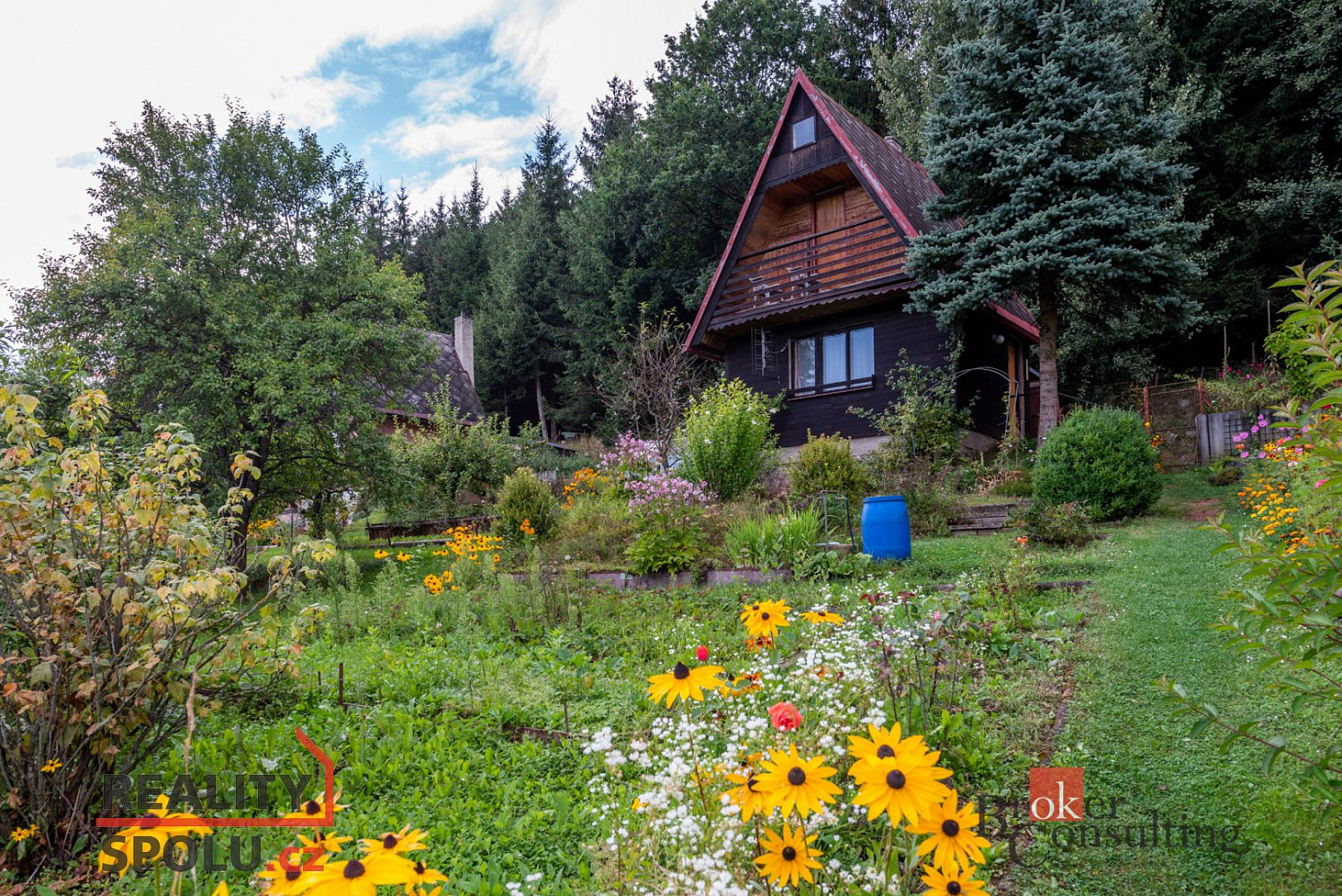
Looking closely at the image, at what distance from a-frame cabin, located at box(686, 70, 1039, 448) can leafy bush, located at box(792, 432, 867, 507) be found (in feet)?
11.7

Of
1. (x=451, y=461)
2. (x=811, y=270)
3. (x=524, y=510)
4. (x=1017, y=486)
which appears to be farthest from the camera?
(x=451, y=461)

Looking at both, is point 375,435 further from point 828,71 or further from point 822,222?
point 828,71

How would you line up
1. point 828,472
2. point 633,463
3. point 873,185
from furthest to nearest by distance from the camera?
1. point 873,185
2. point 633,463
3. point 828,472

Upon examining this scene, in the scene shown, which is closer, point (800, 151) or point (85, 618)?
point (85, 618)

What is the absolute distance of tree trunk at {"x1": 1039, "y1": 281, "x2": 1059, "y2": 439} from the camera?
1123 cm

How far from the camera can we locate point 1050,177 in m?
10.6

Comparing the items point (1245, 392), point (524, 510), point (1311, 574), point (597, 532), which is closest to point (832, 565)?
point (597, 532)

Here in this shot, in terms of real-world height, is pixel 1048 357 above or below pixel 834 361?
below

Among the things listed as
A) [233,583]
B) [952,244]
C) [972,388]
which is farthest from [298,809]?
[972,388]

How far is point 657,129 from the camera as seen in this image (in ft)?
76.9

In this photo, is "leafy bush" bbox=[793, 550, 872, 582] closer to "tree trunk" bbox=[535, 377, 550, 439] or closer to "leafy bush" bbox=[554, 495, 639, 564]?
"leafy bush" bbox=[554, 495, 639, 564]

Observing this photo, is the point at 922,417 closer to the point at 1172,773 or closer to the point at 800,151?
the point at 800,151

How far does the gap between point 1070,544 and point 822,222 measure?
934cm

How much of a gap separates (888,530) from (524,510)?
16.0 ft
